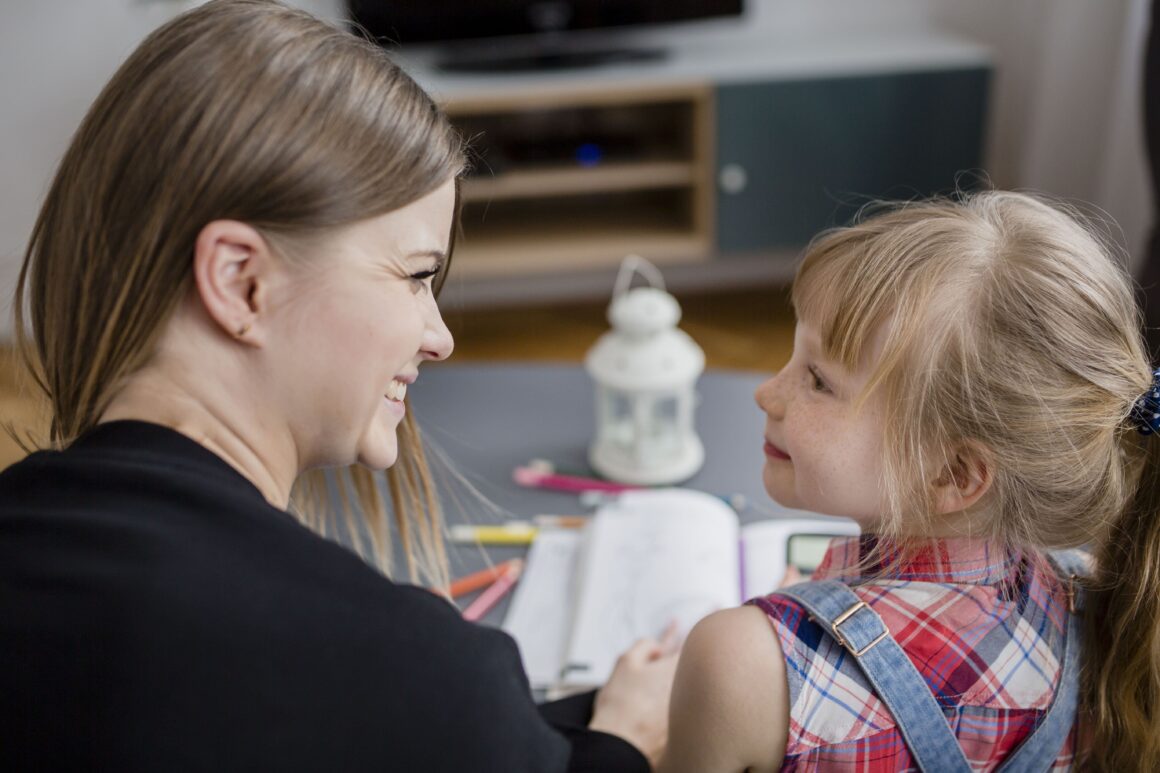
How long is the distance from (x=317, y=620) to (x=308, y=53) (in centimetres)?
32

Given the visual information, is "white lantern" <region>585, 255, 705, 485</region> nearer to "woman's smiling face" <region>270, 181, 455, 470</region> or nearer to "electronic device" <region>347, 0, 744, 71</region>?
"woman's smiling face" <region>270, 181, 455, 470</region>

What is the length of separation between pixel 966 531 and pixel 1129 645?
130mm

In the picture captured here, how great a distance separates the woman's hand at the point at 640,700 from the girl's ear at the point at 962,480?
260 millimetres

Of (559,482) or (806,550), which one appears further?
(559,482)

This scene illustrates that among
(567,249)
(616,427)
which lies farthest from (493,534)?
(567,249)

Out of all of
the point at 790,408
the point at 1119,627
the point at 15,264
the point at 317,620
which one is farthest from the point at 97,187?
the point at 15,264

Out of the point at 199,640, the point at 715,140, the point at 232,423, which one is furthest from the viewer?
the point at 715,140

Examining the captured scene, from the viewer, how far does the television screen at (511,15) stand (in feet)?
8.79

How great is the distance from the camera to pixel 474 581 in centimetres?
106

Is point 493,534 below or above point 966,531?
below

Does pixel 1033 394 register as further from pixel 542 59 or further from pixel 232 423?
pixel 542 59

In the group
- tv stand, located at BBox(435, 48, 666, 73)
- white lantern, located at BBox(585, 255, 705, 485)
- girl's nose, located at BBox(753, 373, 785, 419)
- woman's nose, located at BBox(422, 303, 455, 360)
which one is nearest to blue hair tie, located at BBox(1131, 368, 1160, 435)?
girl's nose, located at BBox(753, 373, 785, 419)

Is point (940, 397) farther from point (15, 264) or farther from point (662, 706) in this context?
point (15, 264)

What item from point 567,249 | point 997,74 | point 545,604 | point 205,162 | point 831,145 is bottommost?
point 567,249
